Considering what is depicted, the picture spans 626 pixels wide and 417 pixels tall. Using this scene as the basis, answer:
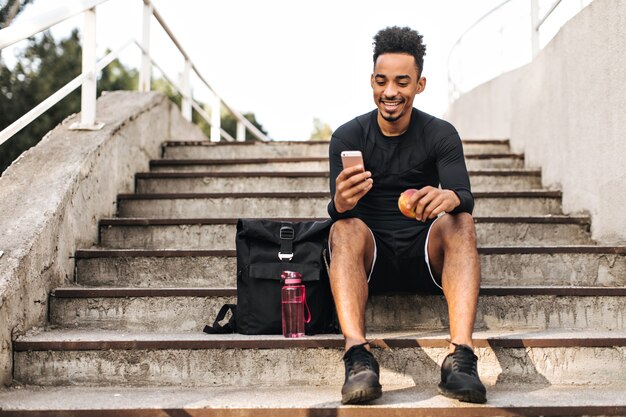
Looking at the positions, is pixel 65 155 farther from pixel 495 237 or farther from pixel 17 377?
pixel 495 237

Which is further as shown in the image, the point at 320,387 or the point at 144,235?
the point at 144,235

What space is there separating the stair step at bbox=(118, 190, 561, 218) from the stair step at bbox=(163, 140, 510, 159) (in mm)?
1185

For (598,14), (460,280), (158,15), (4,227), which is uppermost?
(158,15)

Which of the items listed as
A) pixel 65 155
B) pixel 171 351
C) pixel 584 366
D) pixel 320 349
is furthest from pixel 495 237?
pixel 65 155

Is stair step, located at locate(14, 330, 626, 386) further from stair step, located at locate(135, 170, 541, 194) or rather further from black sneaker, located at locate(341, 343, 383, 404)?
stair step, located at locate(135, 170, 541, 194)

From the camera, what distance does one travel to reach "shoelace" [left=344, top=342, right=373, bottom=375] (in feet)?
7.85

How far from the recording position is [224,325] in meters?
2.99

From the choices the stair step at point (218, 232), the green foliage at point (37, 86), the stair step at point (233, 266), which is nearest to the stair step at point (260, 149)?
the stair step at point (218, 232)

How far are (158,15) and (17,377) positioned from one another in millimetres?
3837

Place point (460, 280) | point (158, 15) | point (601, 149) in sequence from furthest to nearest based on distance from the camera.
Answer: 1. point (158, 15)
2. point (601, 149)
3. point (460, 280)

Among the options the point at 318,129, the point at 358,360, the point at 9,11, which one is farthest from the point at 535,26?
the point at 318,129

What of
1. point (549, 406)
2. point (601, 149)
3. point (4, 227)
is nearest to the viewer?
point (549, 406)

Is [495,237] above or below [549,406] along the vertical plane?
above

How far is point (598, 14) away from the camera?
3779mm
